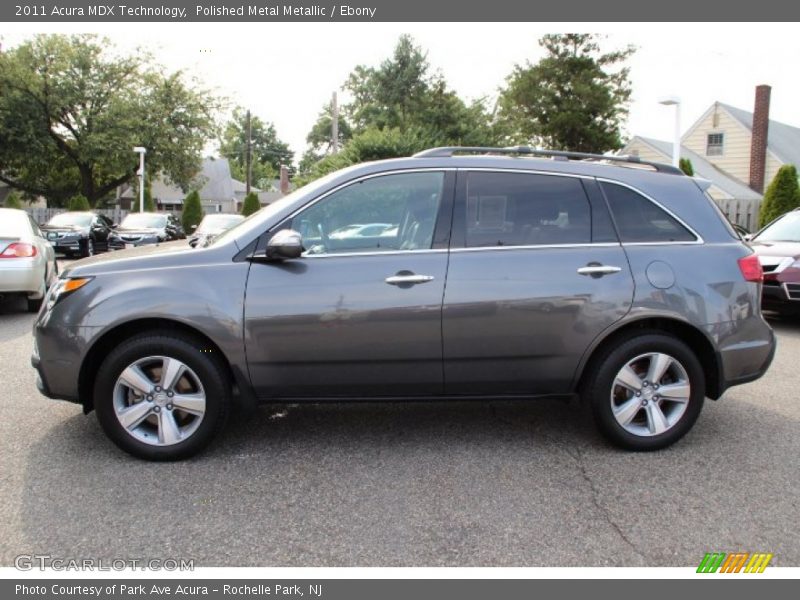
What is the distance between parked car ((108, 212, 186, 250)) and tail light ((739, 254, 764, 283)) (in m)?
15.4

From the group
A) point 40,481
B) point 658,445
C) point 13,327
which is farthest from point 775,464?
point 13,327

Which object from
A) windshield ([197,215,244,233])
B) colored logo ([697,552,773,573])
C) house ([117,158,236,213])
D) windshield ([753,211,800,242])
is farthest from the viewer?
house ([117,158,236,213])

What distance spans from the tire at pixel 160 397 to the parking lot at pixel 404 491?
14cm

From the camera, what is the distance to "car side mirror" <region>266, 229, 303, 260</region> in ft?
12.2

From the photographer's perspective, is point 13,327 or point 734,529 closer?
point 734,529

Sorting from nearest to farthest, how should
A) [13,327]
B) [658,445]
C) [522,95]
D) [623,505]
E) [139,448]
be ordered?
[623,505] < [139,448] < [658,445] < [13,327] < [522,95]

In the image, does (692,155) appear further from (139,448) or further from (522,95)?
(139,448)

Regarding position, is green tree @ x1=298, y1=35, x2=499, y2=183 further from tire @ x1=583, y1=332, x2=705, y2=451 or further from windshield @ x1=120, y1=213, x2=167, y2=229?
tire @ x1=583, y1=332, x2=705, y2=451

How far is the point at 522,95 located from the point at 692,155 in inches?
373

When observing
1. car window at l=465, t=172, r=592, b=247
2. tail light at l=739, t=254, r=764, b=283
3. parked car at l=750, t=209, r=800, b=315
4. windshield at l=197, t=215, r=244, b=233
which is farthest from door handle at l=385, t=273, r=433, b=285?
windshield at l=197, t=215, r=244, b=233

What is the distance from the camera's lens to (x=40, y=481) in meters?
3.58

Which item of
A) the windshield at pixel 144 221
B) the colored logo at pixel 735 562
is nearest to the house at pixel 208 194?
the windshield at pixel 144 221

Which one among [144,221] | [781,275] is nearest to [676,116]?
→ [781,275]

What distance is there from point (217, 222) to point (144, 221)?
5052 mm
